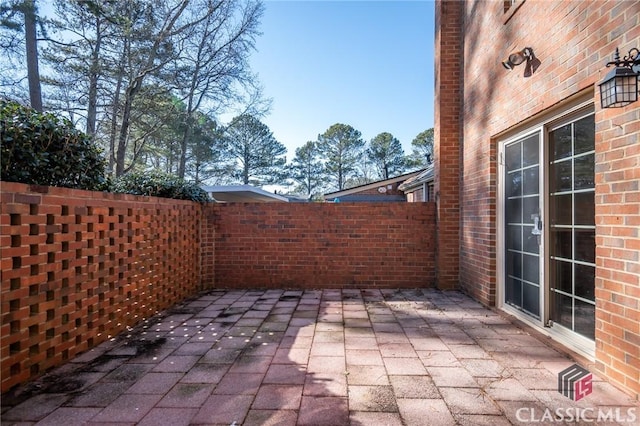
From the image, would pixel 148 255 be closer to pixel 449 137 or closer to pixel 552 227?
pixel 552 227

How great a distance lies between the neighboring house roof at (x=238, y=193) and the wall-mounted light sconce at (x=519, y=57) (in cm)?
645

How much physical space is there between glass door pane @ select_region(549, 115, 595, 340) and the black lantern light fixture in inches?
23.4

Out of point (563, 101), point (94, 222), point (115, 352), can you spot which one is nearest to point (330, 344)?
point (115, 352)

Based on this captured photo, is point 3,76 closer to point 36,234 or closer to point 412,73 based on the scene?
point 36,234

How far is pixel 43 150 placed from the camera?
2613 millimetres

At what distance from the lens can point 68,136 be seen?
9.37ft

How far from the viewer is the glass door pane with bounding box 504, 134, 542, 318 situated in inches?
132

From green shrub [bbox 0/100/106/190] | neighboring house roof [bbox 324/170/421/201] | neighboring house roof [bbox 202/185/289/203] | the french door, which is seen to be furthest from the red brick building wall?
neighboring house roof [bbox 324/170/421/201]

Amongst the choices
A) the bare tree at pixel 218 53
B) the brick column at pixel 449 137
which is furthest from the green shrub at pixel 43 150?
the bare tree at pixel 218 53

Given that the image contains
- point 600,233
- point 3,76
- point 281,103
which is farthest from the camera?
point 281,103

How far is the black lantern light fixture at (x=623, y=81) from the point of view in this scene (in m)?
1.99

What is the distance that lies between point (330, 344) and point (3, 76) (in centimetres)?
1057

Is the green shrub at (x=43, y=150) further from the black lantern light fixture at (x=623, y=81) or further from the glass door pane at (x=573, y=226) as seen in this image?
the glass door pane at (x=573, y=226)

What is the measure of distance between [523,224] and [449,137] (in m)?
2.20
